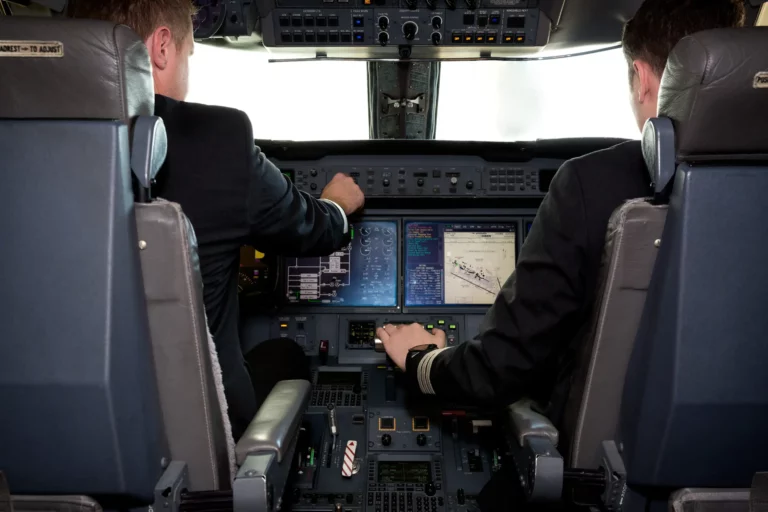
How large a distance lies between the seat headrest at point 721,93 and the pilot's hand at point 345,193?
1361mm

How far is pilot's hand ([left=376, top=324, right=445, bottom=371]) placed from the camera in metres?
1.69

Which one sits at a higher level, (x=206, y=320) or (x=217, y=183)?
(x=217, y=183)

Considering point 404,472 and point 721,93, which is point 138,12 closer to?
point 721,93

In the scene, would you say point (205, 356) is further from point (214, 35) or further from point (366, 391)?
point (214, 35)

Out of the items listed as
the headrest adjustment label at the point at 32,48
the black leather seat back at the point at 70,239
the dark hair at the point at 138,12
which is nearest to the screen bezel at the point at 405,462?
the black leather seat back at the point at 70,239

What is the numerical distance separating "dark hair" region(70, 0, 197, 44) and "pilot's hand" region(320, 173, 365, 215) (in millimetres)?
846

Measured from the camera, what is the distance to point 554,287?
4.19 ft

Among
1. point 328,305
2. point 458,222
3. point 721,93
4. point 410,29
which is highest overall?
point 410,29

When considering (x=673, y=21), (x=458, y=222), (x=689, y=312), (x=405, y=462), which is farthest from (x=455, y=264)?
(x=689, y=312)

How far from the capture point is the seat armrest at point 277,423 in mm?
1320

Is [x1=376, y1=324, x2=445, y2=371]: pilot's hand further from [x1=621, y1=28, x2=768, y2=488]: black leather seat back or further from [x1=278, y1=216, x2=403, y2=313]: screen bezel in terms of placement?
[x1=278, y1=216, x2=403, y2=313]: screen bezel

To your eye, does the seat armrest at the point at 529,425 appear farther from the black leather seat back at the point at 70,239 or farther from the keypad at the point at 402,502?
the black leather seat back at the point at 70,239

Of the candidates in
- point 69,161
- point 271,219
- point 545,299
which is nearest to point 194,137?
point 271,219

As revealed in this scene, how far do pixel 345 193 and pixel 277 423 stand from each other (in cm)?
107
